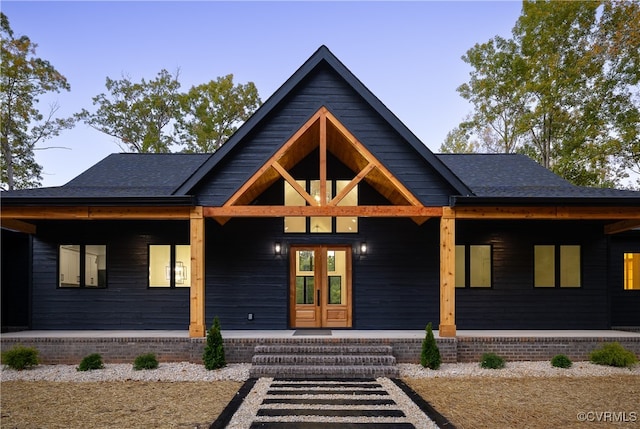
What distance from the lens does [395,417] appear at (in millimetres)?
5867

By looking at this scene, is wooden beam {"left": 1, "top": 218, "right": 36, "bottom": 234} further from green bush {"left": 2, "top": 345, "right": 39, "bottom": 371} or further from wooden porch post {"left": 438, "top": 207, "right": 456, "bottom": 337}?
wooden porch post {"left": 438, "top": 207, "right": 456, "bottom": 337}

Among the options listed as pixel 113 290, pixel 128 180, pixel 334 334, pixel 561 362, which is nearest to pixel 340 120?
pixel 334 334

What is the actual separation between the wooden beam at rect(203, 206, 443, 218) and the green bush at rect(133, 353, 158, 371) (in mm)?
3038

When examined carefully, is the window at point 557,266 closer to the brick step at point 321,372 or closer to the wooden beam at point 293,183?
the brick step at point 321,372

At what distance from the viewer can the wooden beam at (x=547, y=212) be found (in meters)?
9.29

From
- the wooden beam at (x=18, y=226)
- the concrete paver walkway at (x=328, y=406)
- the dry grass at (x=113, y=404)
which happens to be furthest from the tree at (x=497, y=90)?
the wooden beam at (x=18, y=226)

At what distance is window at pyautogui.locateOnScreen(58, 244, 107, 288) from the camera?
1107 centimetres

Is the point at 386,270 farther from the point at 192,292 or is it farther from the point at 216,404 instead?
the point at 216,404

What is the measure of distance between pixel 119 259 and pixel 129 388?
4567mm

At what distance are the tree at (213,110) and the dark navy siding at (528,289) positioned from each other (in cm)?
1904

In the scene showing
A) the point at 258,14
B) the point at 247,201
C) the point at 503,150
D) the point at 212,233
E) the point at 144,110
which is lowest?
the point at 212,233

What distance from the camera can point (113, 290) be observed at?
36.1 ft

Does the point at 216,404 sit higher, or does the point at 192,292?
the point at 192,292

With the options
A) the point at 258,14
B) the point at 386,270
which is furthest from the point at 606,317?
the point at 258,14
